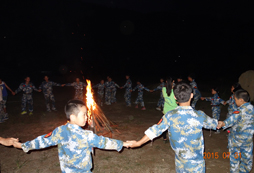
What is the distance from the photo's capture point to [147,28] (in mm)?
48344

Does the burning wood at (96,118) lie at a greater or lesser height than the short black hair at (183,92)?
lesser

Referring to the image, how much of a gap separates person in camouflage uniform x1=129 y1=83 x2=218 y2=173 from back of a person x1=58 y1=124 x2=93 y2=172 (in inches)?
40.0

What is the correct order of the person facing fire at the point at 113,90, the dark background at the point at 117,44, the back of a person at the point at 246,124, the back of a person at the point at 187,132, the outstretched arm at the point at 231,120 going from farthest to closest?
the dark background at the point at 117,44 < the person facing fire at the point at 113,90 < the back of a person at the point at 246,124 < the outstretched arm at the point at 231,120 < the back of a person at the point at 187,132

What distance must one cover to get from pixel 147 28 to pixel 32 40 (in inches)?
1203

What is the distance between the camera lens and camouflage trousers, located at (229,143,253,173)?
3.79 metres

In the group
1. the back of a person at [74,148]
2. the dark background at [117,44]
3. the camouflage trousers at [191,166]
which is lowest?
the camouflage trousers at [191,166]

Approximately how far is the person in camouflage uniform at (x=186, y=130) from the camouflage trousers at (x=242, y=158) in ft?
6.03

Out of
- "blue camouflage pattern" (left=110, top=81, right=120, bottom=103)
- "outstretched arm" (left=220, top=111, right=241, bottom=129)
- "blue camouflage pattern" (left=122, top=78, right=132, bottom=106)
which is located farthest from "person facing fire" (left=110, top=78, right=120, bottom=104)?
"outstretched arm" (left=220, top=111, right=241, bottom=129)

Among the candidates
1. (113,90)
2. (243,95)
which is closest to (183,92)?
(243,95)

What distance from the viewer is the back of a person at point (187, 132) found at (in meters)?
2.60

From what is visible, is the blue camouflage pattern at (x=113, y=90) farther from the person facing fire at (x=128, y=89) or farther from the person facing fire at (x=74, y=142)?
the person facing fire at (x=74, y=142)

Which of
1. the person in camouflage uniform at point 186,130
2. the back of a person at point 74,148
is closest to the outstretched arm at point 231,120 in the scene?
the person in camouflage uniform at point 186,130

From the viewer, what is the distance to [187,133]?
2607 mm

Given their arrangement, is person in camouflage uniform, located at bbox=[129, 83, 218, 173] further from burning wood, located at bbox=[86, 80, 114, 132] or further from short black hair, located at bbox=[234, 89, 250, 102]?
burning wood, located at bbox=[86, 80, 114, 132]
